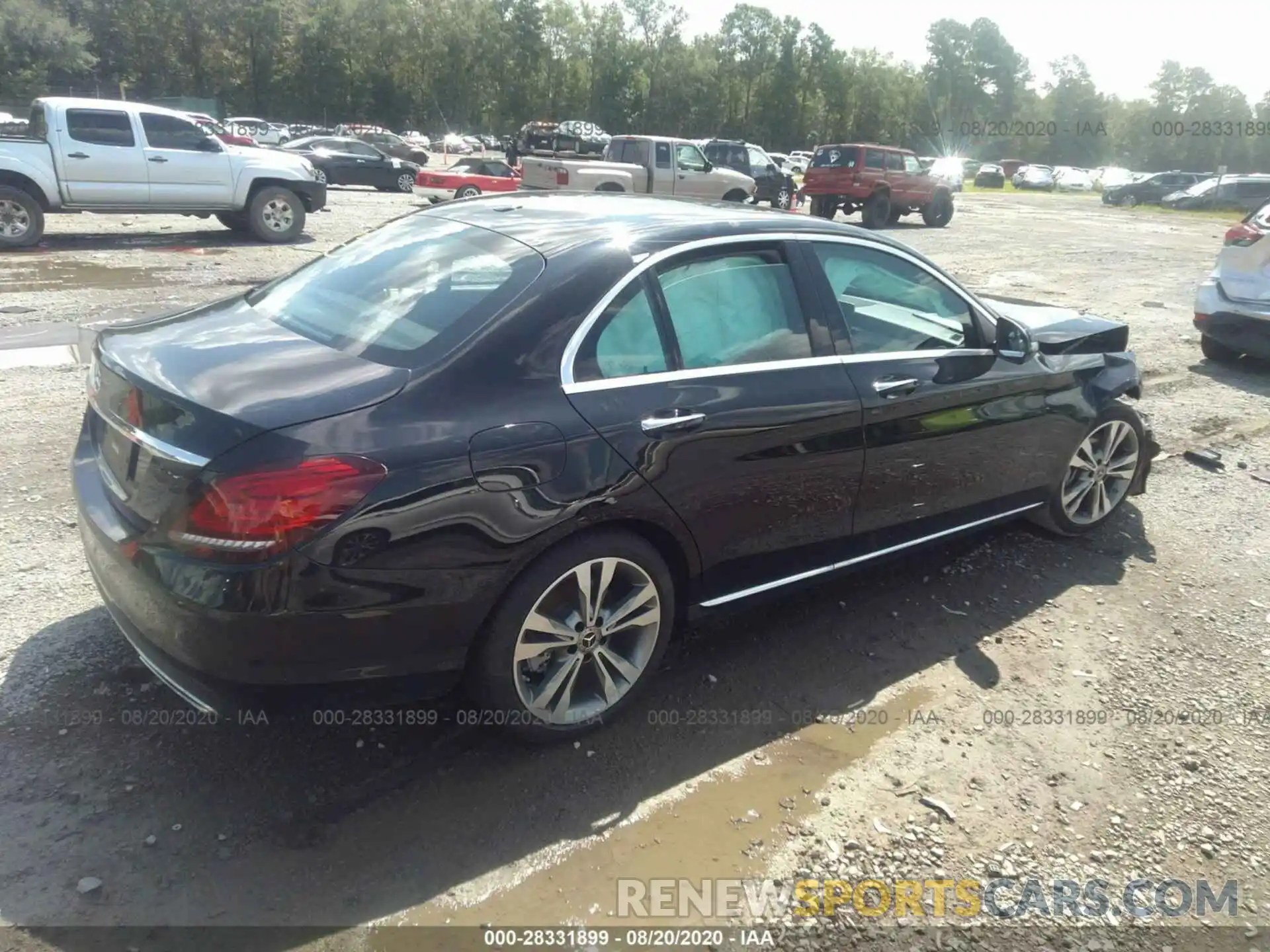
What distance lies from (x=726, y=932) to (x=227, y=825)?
1444 mm

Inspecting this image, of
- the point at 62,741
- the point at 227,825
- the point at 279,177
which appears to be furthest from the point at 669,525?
the point at 279,177

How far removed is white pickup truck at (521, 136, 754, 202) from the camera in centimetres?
1772

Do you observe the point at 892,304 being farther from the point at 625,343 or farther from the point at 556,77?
the point at 556,77

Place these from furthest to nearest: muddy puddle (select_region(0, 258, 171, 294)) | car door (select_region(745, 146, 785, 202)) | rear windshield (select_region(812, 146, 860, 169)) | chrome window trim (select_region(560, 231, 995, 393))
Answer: car door (select_region(745, 146, 785, 202)) → rear windshield (select_region(812, 146, 860, 169)) → muddy puddle (select_region(0, 258, 171, 294)) → chrome window trim (select_region(560, 231, 995, 393))

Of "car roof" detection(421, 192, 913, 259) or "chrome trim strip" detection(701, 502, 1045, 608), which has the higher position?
"car roof" detection(421, 192, 913, 259)

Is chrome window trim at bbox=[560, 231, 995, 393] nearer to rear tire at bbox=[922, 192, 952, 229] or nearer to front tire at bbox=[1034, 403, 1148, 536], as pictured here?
front tire at bbox=[1034, 403, 1148, 536]

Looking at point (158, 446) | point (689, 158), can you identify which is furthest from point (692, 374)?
point (689, 158)

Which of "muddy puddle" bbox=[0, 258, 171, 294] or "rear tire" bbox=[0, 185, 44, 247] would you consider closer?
"muddy puddle" bbox=[0, 258, 171, 294]

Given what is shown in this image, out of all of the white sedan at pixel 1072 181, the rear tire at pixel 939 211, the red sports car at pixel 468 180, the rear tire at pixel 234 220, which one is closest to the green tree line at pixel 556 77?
the white sedan at pixel 1072 181

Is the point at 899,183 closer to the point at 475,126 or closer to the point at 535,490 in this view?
the point at 535,490

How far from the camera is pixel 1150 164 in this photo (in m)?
74.7

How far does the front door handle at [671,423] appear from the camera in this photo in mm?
2994

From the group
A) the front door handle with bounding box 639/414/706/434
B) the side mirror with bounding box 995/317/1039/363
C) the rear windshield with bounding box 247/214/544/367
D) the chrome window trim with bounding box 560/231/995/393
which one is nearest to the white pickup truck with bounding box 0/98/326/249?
the rear windshield with bounding box 247/214/544/367

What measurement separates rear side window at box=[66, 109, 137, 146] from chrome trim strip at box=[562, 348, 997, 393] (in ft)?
41.0
